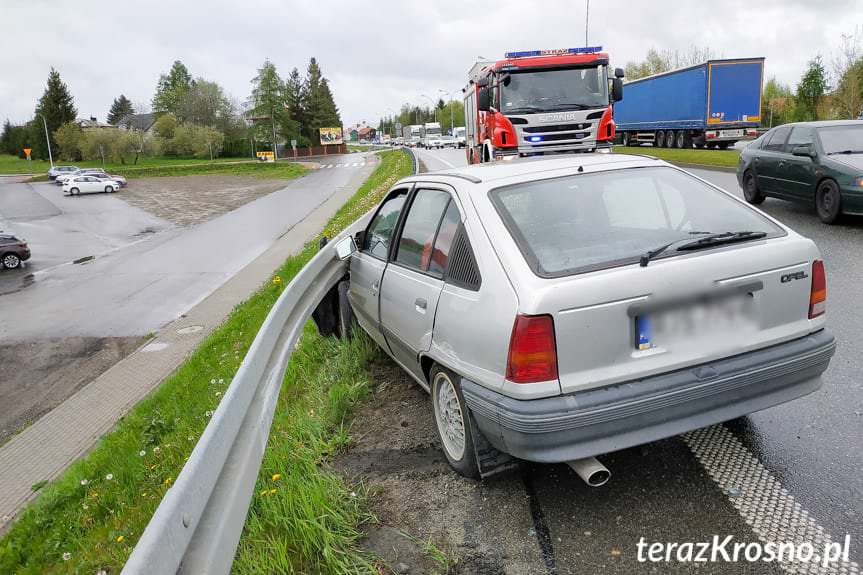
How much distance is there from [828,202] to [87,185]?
55696 mm

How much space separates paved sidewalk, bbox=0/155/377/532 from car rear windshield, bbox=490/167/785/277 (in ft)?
19.1

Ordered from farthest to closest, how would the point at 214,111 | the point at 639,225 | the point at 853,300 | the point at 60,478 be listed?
the point at 214,111 → the point at 60,478 → the point at 853,300 → the point at 639,225

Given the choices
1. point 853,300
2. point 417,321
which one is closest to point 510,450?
point 417,321

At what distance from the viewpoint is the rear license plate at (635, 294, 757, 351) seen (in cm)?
299

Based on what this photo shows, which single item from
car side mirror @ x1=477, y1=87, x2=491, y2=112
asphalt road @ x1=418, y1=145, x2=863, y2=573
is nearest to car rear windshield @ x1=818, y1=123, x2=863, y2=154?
car side mirror @ x1=477, y1=87, x2=491, y2=112

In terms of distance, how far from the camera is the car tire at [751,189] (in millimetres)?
11453

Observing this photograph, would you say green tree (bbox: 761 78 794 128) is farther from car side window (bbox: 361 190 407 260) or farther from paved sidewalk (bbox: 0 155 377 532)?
car side window (bbox: 361 190 407 260)

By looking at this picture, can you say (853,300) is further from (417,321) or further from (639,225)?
(417,321)

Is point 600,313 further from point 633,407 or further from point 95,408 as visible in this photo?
point 95,408

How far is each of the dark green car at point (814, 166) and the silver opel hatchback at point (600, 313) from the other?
21.7 ft

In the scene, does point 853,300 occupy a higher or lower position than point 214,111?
lower

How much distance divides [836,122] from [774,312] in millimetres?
8618

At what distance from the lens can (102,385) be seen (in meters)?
9.98

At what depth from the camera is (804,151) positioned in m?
10.1
